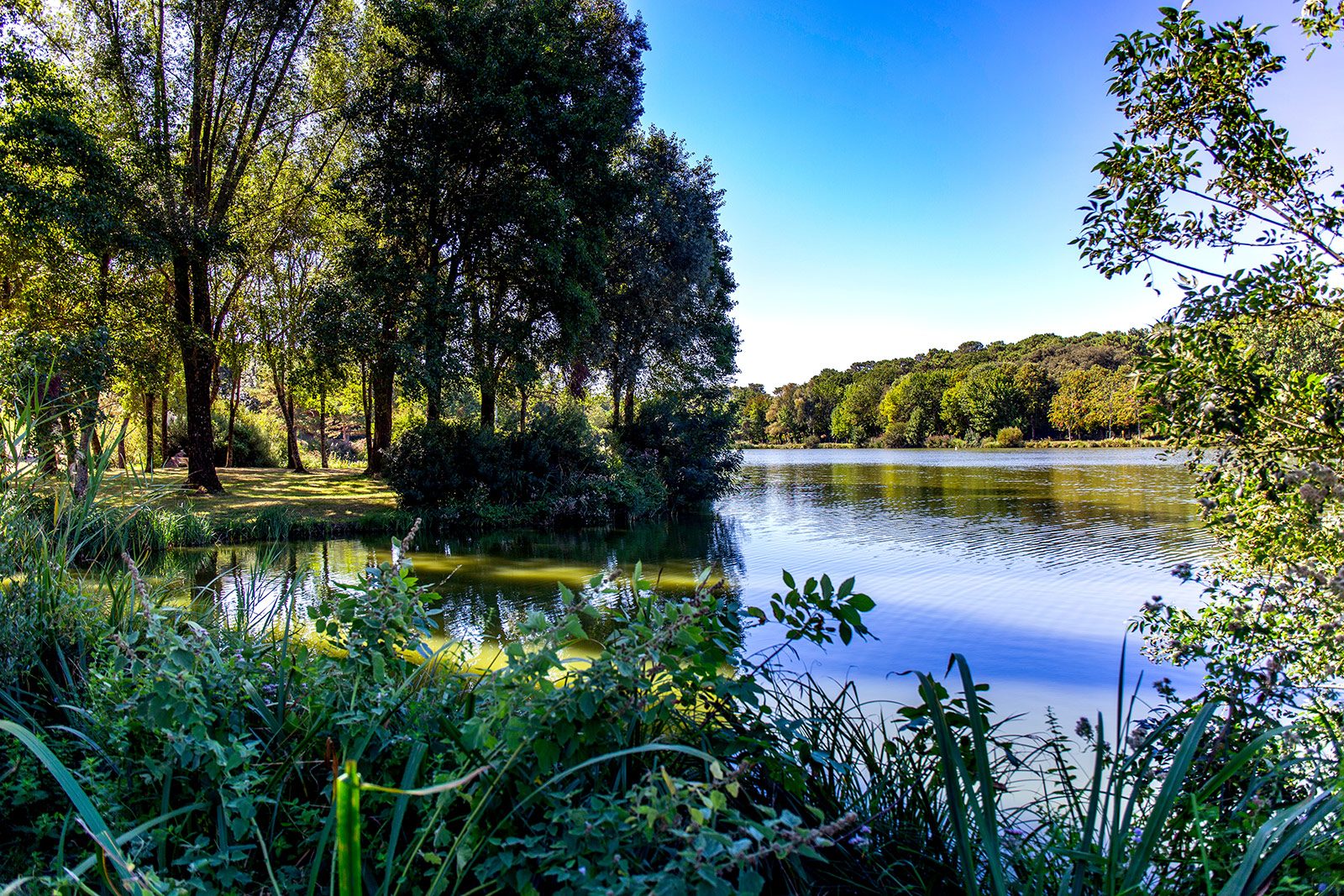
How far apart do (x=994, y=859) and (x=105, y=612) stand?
3.51 metres

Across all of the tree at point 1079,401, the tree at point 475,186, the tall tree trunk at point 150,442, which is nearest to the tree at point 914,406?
the tree at point 1079,401

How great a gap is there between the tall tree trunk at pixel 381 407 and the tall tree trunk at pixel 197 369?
3.31 m

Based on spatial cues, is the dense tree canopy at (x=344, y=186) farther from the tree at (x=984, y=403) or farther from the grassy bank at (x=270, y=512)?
the tree at (x=984, y=403)

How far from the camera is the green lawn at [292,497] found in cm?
1275

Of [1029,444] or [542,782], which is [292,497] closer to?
[542,782]

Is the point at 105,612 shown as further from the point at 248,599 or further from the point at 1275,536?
the point at 1275,536

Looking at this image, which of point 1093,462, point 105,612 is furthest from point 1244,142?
point 1093,462

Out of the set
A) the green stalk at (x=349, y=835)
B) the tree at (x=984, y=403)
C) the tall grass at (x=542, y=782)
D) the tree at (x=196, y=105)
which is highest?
the tree at (x=196, y=105)

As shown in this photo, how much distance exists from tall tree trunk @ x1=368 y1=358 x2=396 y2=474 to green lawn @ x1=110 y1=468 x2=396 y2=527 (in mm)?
712

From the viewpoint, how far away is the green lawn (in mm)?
12750

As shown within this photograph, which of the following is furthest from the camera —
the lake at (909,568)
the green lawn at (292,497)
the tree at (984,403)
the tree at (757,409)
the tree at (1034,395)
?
the tree at (757,409)

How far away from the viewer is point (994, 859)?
4.43ft

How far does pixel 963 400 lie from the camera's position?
73.6m

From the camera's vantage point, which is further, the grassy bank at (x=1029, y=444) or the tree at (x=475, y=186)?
the grassy bank at (x=1029, y=444)
